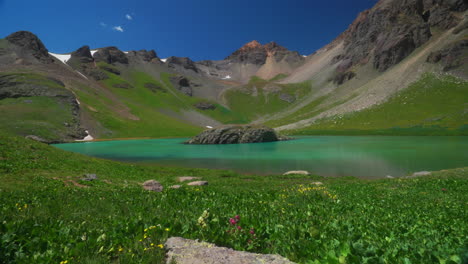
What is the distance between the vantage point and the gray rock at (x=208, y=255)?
4.39 m

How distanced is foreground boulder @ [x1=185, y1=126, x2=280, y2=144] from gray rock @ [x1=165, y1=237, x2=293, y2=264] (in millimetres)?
92668

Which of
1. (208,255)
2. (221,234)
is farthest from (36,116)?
(208,255)

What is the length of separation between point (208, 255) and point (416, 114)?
160 meters

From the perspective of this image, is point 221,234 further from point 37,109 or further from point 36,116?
point 37,109

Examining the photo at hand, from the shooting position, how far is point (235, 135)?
10088cm

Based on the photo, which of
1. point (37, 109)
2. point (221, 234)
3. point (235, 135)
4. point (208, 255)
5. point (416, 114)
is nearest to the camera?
point (208, 255)

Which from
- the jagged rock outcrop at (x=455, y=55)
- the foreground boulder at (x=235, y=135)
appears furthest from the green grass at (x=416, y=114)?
the foreground boulder at (x=235, y=135)

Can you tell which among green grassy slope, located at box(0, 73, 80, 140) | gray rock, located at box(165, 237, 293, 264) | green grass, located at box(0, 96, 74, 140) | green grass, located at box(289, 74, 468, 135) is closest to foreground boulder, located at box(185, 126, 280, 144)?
green grass, located at box(289, 74, 468, 135)

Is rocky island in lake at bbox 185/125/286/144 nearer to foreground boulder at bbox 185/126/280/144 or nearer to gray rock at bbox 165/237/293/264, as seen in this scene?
foreground boulder at bbox 185/126/280/144

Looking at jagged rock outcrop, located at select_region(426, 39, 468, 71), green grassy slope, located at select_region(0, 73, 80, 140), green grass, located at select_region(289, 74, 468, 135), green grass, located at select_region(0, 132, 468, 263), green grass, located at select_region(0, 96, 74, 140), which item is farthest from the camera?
jagged rock outcrop, located at select_region(426, 39, 468, 71)

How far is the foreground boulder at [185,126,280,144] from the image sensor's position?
3884 inches

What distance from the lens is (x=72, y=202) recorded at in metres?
10.2

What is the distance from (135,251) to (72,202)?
714cm

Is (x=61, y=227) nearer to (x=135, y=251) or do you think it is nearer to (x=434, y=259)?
(x=135, y=251)
